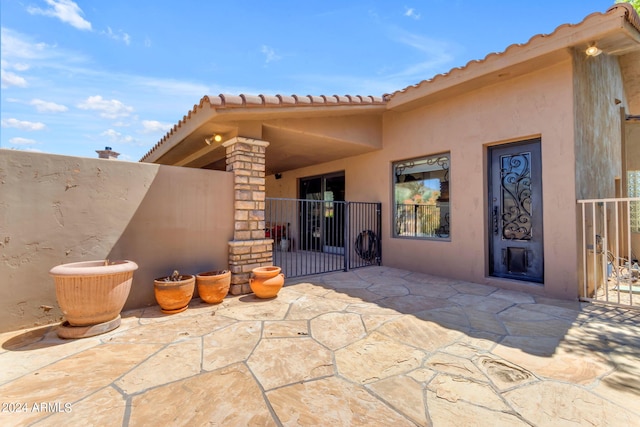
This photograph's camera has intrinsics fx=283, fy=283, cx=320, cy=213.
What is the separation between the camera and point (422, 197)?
19.5 ft

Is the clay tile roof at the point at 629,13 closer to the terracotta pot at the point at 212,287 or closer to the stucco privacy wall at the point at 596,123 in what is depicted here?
the stucco privacy wall at the point at 596,123

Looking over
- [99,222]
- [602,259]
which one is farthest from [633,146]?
[99,222]

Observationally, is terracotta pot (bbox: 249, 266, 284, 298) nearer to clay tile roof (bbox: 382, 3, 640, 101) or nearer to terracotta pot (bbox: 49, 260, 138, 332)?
terracotta pot (bbox: 49, 260, 138, 332)

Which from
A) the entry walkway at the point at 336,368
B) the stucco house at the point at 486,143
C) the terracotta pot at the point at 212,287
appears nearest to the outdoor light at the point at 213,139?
the stucco house at the point at 486,143

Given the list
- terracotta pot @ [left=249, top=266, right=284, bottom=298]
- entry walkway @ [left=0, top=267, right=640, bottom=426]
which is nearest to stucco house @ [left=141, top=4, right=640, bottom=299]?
terracotta pot @ [left=249, top=266, right=284, bottom=298]

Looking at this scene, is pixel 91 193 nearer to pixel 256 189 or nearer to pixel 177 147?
pixel 256 189

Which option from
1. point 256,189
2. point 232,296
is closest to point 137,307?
point 232,296

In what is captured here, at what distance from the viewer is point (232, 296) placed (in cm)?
421

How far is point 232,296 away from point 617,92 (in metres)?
8.54

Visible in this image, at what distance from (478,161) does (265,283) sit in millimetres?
4090

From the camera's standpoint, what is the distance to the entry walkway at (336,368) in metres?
1.65

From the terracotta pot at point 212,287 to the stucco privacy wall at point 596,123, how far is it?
16.5ft

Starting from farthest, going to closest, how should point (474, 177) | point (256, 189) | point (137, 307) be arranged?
point (474, 177)
point (256, 189)
point (137, 307)

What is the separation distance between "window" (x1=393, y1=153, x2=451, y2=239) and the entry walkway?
7.56 feet
